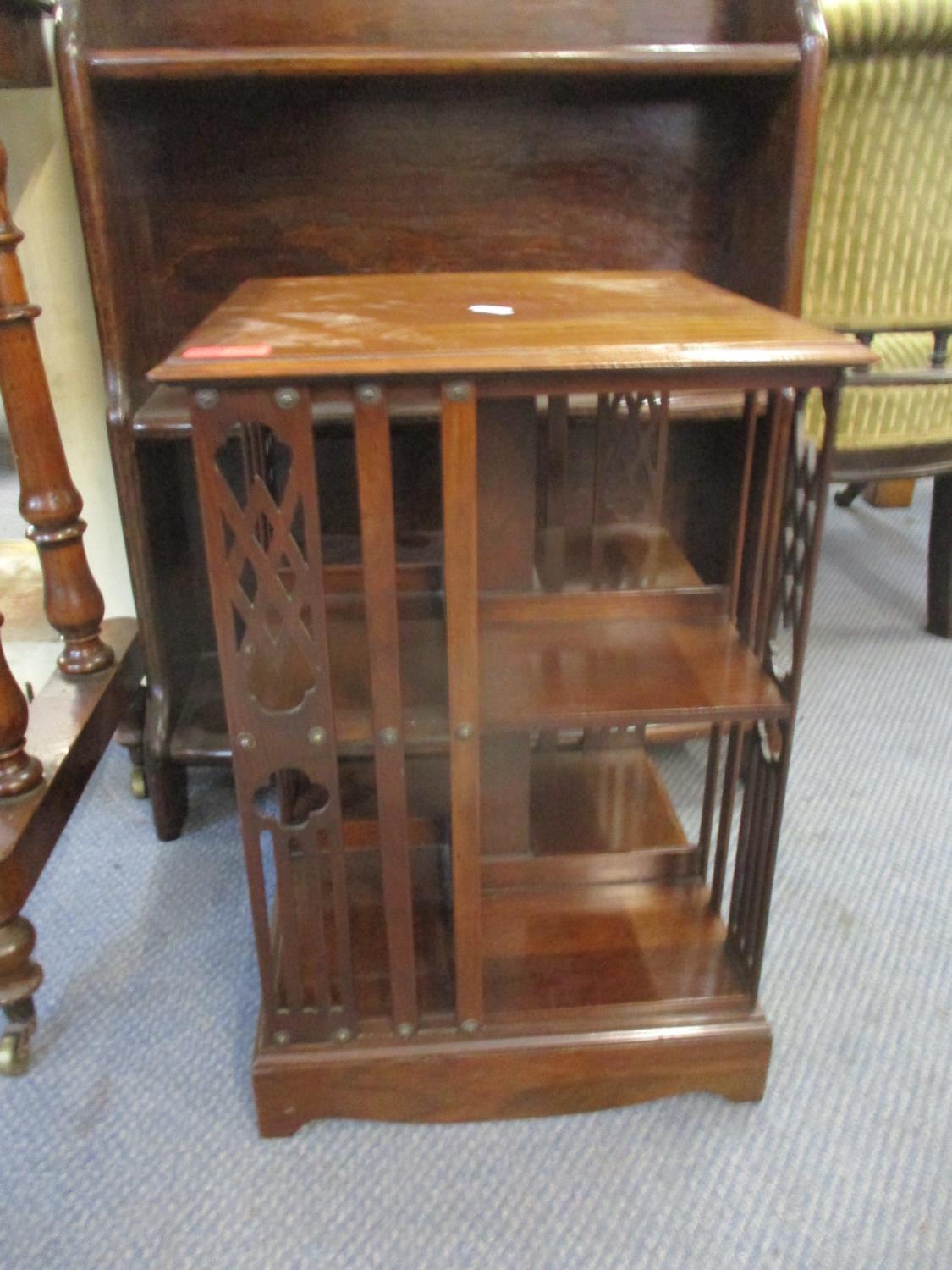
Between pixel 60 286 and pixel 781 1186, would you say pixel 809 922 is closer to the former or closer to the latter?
pixel 781 1186

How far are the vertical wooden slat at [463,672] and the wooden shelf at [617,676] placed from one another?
4cm

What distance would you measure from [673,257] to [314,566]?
857 millimetres

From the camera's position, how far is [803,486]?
807 mm

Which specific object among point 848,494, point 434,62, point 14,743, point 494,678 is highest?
point 434,62

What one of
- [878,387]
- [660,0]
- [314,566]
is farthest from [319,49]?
[878,387]

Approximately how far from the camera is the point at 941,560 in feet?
6.00

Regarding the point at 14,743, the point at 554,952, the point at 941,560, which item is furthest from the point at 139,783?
the point at 941,560

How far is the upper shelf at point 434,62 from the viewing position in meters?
1.06

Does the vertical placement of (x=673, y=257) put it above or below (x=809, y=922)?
above

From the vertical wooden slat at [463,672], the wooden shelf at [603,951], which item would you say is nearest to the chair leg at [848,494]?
→ the wooden shelf at [603,951]

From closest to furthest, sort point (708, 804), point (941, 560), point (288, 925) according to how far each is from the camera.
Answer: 1. point (288, 925)
2. point (708, 804)
3. point (941, 560)

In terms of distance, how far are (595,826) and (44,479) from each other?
76 cm

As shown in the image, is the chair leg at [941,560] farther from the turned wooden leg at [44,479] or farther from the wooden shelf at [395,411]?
the turned wooden leg at [44,479]

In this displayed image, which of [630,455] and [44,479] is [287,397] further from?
[630,455]
